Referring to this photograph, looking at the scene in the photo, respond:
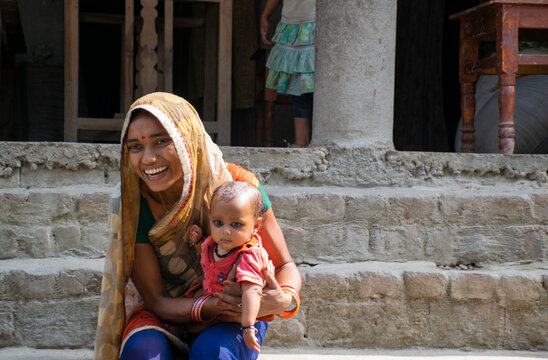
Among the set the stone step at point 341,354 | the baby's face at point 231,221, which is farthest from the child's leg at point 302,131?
the baby's face at point 231,221

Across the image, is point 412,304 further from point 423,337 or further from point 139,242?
point 139,242

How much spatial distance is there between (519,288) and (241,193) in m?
1.87

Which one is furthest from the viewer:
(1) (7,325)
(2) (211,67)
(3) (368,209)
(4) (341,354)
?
(2) (211,67)

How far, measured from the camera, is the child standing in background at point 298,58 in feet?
14.8

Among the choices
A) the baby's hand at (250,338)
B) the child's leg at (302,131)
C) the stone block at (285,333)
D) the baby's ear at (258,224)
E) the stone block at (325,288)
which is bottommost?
the stone block at (285,333)

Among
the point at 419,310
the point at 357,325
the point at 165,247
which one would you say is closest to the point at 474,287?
the point at 419,310

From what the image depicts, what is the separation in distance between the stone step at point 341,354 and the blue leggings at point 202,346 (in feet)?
3.22

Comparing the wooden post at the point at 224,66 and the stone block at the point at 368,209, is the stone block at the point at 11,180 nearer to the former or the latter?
the wooden post at the point at 224,66

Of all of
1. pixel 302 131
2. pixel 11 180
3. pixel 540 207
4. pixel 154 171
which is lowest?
pixel 540 207

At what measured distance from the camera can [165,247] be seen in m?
2.47

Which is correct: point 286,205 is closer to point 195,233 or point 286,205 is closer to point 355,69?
point 355,69

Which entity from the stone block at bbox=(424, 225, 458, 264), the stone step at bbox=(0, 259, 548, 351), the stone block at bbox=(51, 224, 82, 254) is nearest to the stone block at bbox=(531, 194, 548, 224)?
the stone step at bbox=(0, 259, 548, 351)

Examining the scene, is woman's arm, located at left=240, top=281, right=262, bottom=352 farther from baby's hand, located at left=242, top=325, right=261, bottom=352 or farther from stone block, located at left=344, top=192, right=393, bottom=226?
stone block, located at left=344, top=192, right=393, bottom=226

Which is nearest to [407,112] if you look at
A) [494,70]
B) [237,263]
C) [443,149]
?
[443,149]
